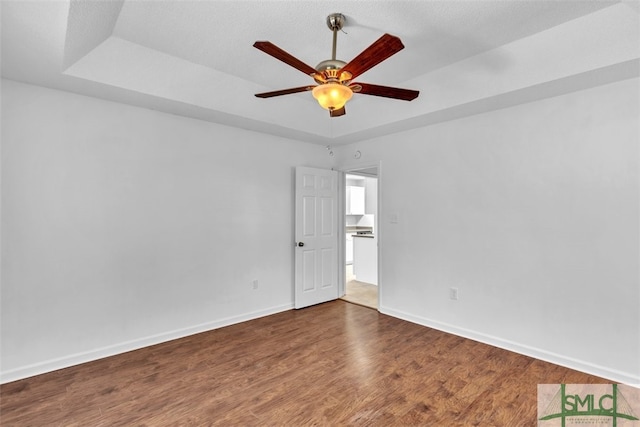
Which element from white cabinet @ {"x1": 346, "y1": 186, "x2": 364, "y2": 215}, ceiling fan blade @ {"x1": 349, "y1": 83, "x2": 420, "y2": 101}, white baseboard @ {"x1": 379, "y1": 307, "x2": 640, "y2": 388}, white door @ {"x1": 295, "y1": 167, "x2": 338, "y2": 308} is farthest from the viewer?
white cabinet @ {"x1": 346, "y1": 186, "x2": 364, "y2": 215}

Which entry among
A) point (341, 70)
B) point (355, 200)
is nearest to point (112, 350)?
point (341, 70)

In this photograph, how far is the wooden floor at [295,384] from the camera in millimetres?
2133

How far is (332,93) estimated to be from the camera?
1.98 m

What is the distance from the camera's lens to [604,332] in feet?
8.73

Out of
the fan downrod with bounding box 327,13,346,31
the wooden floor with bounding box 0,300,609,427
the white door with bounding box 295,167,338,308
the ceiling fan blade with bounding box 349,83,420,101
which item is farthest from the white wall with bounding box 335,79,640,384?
the fan downrod with bounding box 327,13,346,31

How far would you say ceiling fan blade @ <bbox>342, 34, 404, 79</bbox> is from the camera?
162 cm

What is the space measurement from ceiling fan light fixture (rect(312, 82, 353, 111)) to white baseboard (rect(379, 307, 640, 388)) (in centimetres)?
286

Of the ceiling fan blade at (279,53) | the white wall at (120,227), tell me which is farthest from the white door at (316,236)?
the ceiling fan blade at (279,53)

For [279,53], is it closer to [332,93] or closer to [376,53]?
[332,93]

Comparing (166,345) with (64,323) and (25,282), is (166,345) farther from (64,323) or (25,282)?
(25,282)

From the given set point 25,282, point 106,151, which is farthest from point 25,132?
point 25,282

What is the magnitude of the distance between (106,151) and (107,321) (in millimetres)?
1615

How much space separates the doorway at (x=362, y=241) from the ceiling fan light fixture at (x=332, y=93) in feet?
8.77

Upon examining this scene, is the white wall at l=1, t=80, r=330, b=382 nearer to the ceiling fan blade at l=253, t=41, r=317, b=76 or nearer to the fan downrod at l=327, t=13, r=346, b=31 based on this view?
the fan downrod at l=327, t=13, r=346, b=31
